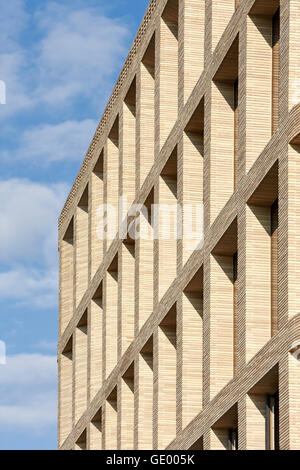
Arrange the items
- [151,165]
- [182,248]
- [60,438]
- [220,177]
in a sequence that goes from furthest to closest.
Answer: [60,438], [151,165], [182,248], [220,177]

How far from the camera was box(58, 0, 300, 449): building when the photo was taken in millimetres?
32906

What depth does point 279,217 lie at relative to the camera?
3278cm

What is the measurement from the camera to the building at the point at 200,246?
32.9 metres

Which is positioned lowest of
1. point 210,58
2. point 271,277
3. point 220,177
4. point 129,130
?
point 271,277

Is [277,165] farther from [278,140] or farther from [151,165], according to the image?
[151,165]

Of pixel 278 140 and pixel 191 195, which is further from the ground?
pixel 191 195

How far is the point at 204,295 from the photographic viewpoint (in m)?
39.2

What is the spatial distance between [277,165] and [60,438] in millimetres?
32724

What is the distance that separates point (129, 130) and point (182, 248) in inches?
478

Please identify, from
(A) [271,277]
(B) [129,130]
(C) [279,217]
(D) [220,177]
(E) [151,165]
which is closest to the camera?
(C) [279,217]

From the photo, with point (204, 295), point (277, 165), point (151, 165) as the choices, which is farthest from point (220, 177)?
point (151, 165)

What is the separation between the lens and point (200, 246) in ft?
132

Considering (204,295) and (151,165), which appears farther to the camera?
(151,165)

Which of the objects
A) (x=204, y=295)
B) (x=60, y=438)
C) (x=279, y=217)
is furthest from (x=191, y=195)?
(x=60, y=438)
